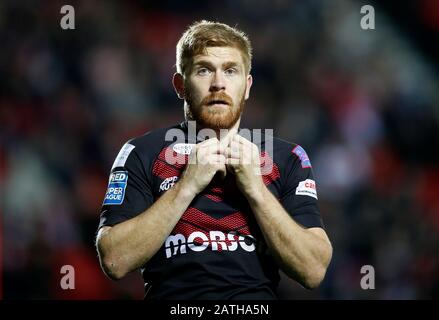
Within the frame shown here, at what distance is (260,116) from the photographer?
21.4 ft

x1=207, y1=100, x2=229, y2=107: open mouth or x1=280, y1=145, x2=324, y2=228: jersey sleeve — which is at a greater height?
x1=207, y1=100, x2=229, y2=107: open mouth

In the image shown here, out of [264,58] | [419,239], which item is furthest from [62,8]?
[419,239]

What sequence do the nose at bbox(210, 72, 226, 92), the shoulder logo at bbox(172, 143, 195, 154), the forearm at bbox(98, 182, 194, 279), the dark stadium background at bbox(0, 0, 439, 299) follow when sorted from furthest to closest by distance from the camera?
1. the dark stadium background at bbox(0, 0, 439, 299)
2. the shoulder logo at bbox(172, 143, 195, 154)
3. the nose at bbox(210, 72, 226, 92)
4. the forearm at bbox(98, 182, 194, 279)

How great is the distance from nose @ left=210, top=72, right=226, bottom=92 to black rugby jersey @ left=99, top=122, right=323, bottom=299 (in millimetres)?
287

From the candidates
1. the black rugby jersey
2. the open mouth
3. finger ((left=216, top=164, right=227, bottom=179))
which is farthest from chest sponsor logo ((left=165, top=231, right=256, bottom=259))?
the open mouth

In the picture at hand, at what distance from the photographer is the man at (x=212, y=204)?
285cm

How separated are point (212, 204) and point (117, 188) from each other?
408 mm

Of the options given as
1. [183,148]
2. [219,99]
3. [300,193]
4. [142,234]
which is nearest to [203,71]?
[219,99]

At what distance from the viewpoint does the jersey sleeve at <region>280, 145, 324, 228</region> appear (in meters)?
3.05

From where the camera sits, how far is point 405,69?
6.95 meters

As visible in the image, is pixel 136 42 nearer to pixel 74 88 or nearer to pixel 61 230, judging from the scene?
pixel 74 88

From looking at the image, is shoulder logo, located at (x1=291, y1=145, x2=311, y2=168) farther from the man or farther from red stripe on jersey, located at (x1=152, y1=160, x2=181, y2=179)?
red stripe on jersey, located at (x1=152, y1=160, x2=181, y2=179)

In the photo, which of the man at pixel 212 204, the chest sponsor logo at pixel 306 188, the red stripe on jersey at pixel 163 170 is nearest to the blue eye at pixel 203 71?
the man at pixel 212 204

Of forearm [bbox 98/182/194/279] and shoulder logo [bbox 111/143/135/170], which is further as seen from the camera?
shoulder logo [bbox 111/143/135/170]
